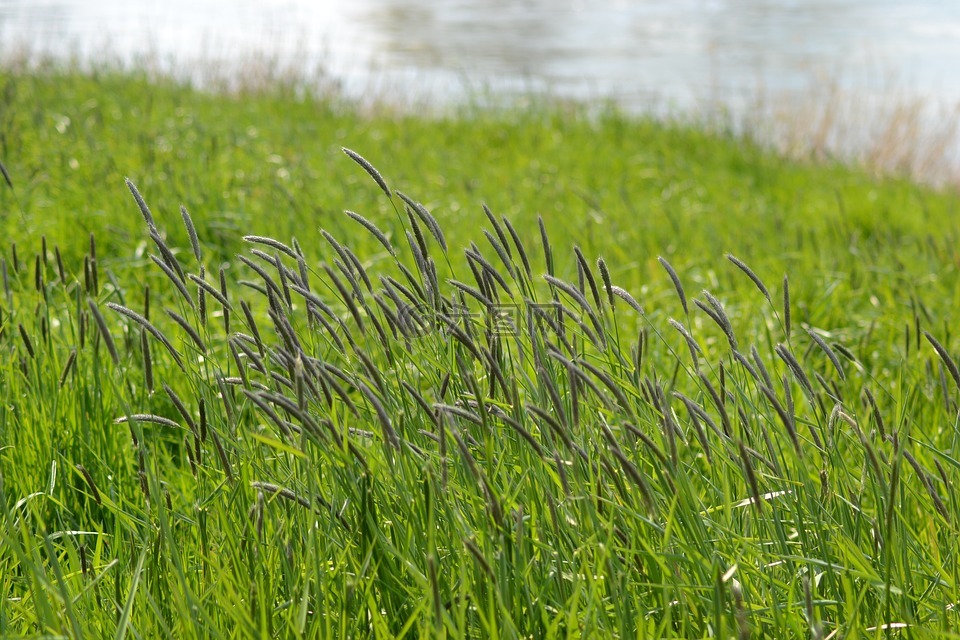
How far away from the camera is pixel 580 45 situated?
81.3 ft

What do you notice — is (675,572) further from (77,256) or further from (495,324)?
(77,256)

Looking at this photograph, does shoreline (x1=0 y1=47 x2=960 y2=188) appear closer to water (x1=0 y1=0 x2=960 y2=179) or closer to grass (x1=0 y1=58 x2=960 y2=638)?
water (x1=0 y1=0 x2=960 y2=179)

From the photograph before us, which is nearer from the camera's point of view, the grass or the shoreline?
the grass

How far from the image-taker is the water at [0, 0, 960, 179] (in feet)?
42.9

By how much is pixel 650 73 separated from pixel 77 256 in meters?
17.2

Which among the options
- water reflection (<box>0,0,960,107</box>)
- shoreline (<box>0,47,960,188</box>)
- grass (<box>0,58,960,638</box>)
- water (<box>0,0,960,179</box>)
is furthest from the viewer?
water reflection (<box>0,0,960,107</box>)

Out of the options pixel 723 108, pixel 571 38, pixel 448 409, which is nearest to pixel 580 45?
pixel 571 38

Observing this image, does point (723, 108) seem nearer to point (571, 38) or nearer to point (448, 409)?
point (448, 409)

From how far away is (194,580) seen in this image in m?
1.71

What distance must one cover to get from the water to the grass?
19.6 ft

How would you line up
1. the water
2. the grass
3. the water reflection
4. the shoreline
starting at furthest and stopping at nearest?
the water reflection < the water < the shoreline < the grass

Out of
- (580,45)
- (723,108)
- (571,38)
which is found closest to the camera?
(723,108)

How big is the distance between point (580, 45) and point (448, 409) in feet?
81.2

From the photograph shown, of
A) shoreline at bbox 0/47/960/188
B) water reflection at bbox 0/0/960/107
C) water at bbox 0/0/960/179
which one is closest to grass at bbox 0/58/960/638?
shoreline at bbox 0/47/960/188
